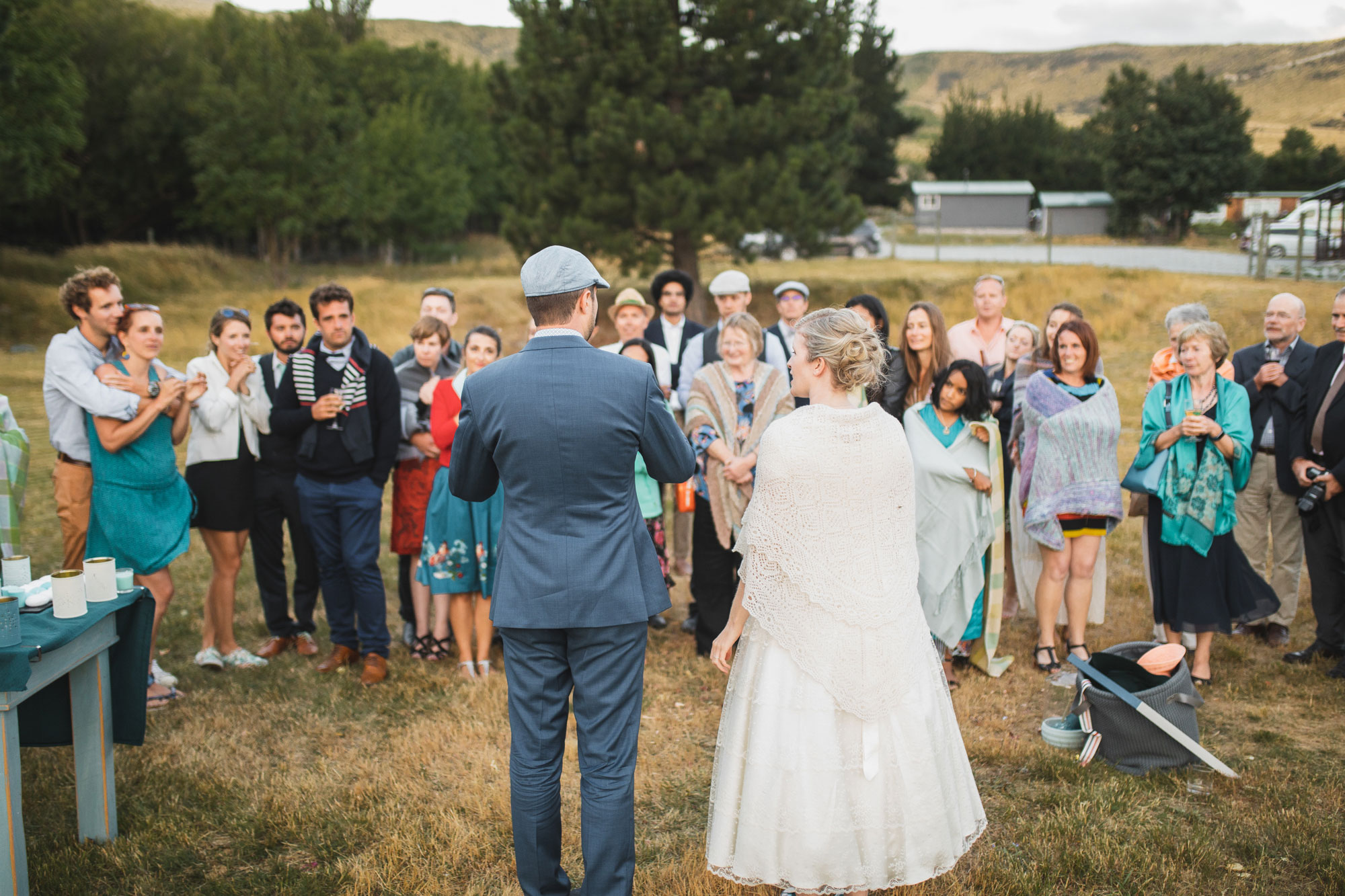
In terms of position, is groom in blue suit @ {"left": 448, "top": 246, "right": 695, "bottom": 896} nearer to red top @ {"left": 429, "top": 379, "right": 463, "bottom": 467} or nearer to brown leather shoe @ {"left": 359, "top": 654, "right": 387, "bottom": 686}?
red top @ {"left": 429, "top": 379, "right": 463, "bottom": 467}

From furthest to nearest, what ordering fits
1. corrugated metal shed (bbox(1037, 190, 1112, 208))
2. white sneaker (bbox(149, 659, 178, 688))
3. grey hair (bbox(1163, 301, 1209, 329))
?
corrugated metal shed (bbox(1037, 190, 1112, 208)) → grey hair (bbox(1163, 301, 1209, 329)) → white sneaker (bbox(149, 659, 178, 688))

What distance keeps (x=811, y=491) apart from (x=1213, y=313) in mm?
14227

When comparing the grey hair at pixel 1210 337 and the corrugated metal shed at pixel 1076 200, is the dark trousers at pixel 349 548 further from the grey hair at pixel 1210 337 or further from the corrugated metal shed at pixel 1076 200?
the corrugated metal shed at pixel 1076 200

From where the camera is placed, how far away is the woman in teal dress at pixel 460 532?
193 inches

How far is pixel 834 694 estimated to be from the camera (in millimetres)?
2625

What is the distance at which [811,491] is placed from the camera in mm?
2680

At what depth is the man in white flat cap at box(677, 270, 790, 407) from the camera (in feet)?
18.2

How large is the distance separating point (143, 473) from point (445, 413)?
1.52 metres

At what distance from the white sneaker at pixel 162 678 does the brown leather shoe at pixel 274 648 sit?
55 cm

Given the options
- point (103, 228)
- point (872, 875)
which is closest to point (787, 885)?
point (872, 875)

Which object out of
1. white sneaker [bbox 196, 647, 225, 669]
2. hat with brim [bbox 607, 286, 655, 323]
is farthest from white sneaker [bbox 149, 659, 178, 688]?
hat with brim [bbox 607, 286, 655, 323]

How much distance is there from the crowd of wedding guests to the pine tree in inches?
469

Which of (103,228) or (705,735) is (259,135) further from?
(705,735)

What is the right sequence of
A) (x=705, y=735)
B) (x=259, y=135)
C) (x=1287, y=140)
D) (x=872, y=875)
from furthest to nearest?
1. (x=1287, y=140)
2. (x=259, y=135)
3. (x=705, y=735)
4. (x=872, y=875)
